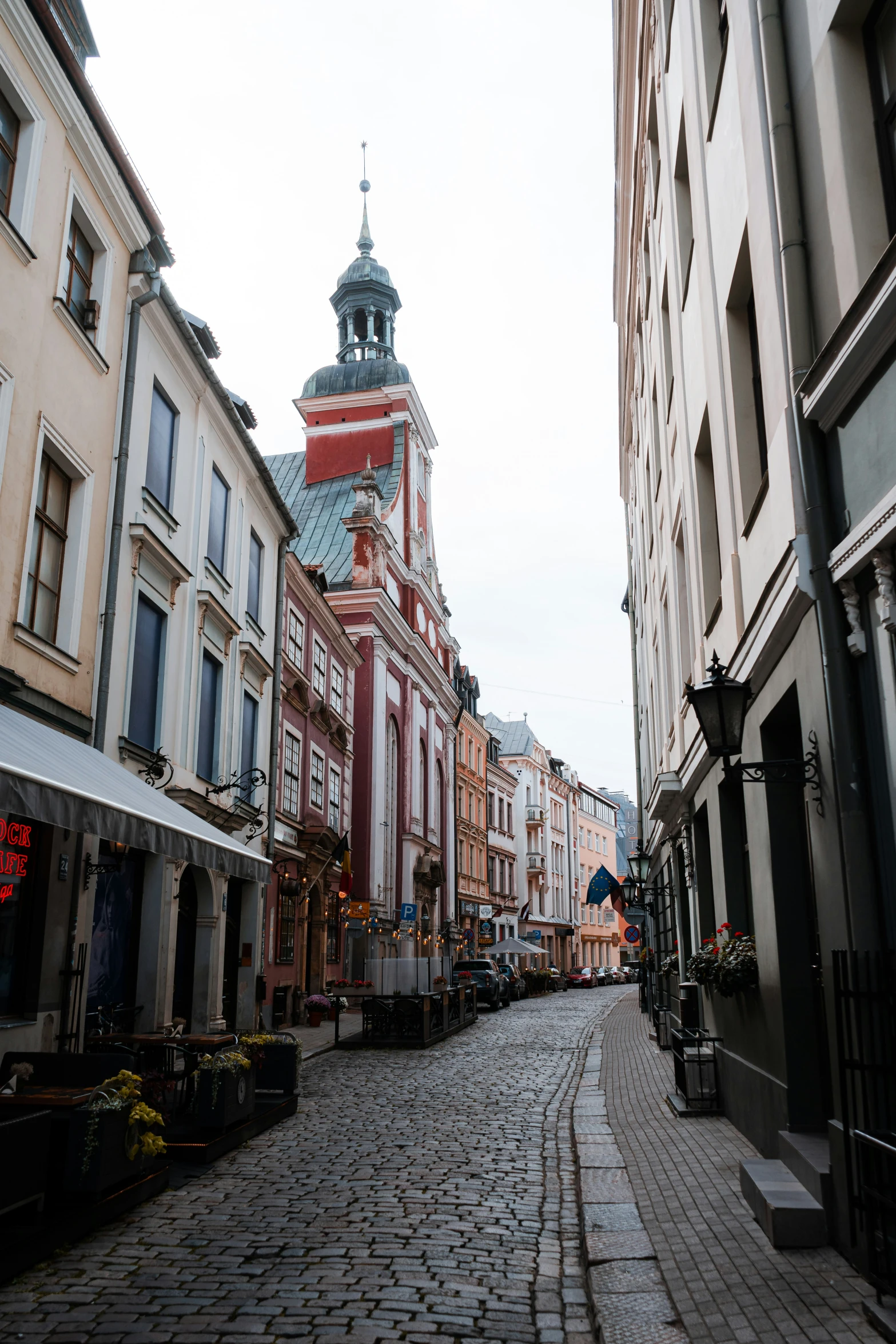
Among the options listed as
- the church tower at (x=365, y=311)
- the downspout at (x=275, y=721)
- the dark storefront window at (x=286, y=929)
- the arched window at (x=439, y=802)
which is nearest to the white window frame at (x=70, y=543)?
the downspout at (x=275, y=721)

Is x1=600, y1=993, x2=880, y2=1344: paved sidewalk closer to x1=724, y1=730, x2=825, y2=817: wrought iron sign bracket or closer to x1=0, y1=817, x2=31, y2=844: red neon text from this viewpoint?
x1=724, y1=730, x2=825, y2=817: wrought iron sign bracket

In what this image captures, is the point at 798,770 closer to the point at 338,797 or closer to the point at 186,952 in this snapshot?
the point at 186,952

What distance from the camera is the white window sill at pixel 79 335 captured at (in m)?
11.8

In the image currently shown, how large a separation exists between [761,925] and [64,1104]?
203 inches

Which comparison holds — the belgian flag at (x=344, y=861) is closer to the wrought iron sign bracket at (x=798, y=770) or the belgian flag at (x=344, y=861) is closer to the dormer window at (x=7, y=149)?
the dormer window at (x=7, y=149)

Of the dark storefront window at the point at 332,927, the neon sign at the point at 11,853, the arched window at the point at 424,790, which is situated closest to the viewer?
the neon sign at the point at 11,853

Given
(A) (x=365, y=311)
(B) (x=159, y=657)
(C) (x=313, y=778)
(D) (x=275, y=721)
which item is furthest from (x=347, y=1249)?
(A) (x=365, y=311)

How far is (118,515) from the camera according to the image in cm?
1346

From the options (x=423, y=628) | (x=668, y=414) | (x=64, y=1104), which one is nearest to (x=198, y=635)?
(x=668, y=414)

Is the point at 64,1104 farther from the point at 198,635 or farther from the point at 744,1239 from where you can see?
the point at 198,635

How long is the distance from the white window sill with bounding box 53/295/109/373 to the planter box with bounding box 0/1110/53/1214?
8.80 metres

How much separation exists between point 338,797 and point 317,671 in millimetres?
4840

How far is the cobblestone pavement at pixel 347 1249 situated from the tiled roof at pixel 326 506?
2860 centimetres

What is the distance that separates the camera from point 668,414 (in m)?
15.8
